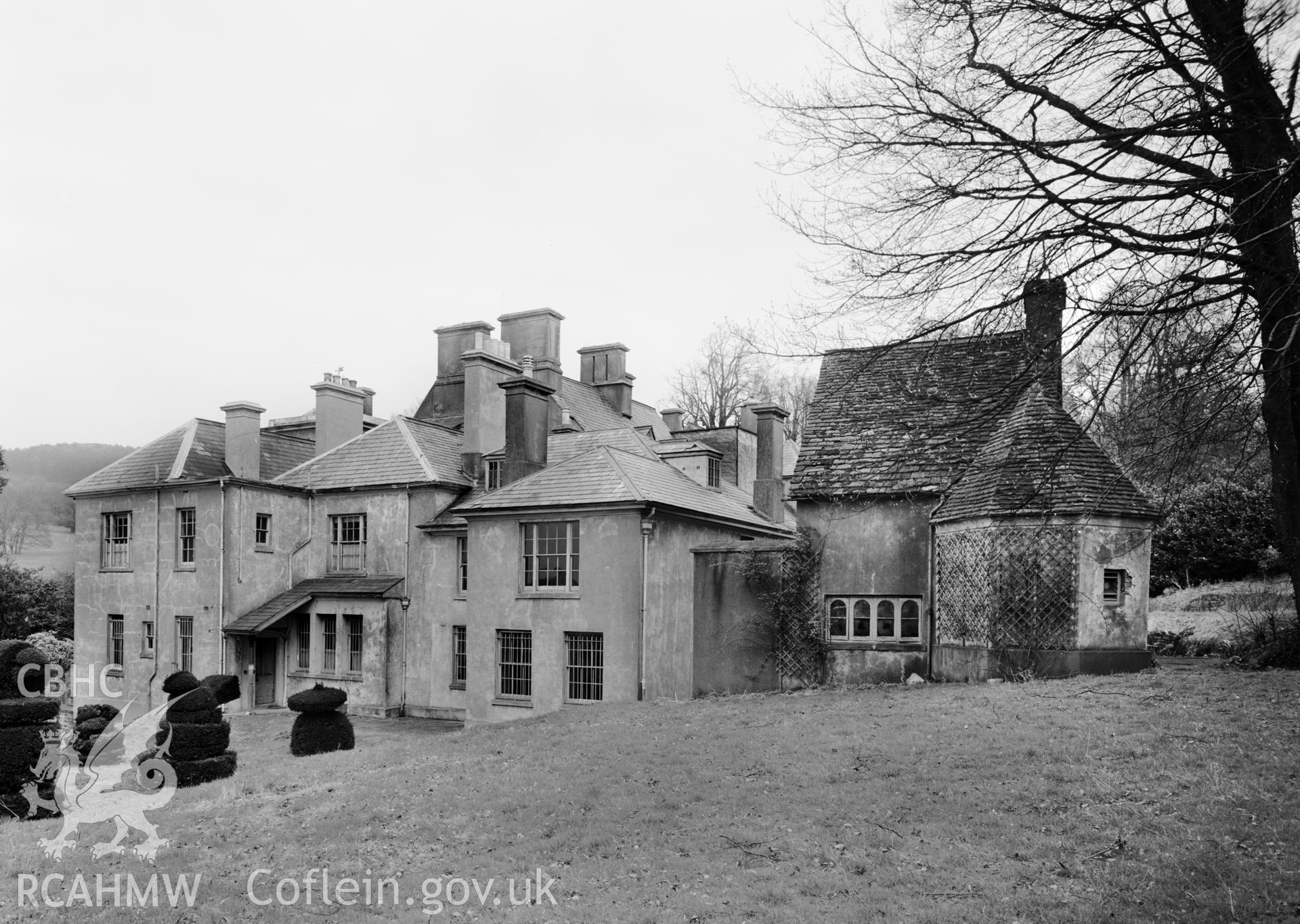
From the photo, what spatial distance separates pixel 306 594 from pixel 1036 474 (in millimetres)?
21390

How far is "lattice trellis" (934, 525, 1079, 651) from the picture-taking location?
1848 cm

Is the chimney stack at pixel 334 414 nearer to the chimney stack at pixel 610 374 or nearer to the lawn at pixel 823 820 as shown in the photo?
the chimney stack at pixel 610 374

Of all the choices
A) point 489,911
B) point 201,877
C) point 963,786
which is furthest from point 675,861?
point 201,877

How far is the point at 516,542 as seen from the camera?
23609 mm

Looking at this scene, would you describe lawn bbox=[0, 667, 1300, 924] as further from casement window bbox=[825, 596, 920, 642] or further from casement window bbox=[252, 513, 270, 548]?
casement window bbox=[252, 513, 270, 548]

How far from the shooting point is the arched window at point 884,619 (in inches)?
861

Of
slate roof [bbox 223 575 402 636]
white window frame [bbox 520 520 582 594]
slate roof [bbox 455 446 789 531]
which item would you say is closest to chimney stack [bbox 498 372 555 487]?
slate roof [bbox 455 446 789 531]

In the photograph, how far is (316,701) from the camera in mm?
19984

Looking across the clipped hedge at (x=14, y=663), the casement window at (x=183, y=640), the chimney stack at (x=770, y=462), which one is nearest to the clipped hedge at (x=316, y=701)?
the clipped hedge at (x=14, y=663)

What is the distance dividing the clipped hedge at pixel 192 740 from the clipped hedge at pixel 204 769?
10 cm

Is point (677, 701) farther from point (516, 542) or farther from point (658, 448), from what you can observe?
point (658, 448)

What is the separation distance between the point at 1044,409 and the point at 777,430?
10.3m

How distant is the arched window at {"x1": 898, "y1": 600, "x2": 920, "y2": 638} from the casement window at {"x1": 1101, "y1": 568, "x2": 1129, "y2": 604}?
4208 millimetres

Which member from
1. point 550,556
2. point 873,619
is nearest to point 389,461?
point 550,556
